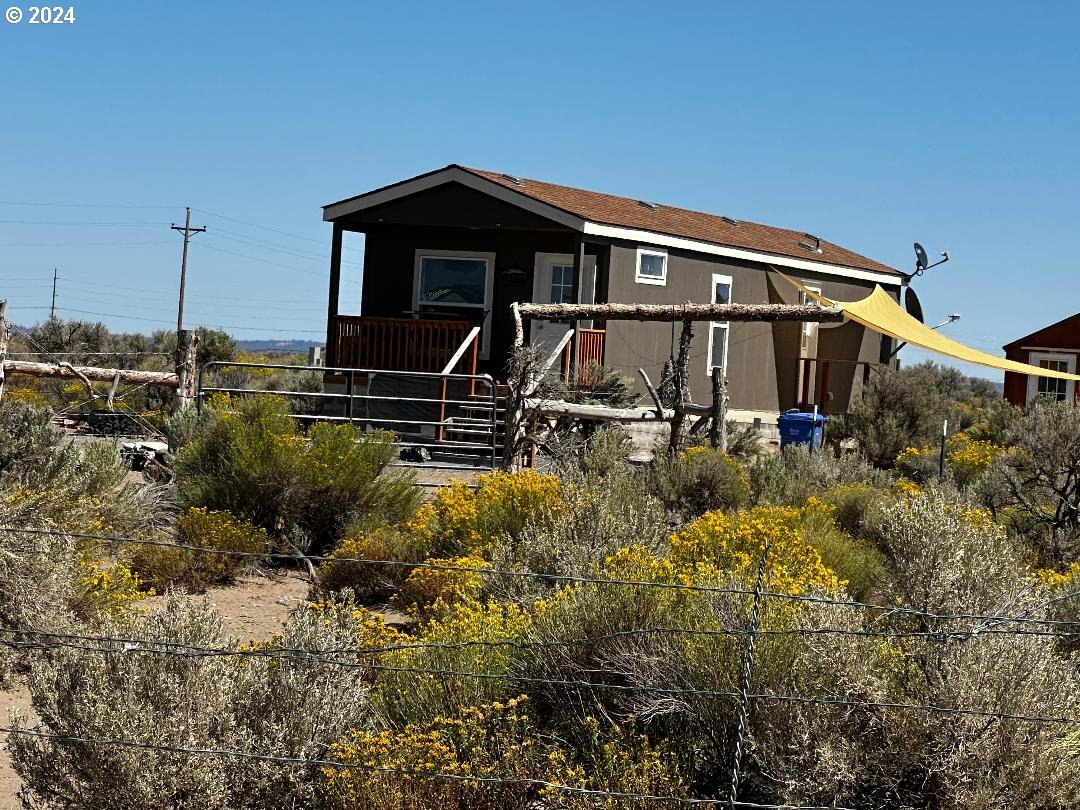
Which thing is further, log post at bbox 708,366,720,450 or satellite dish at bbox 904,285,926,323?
satellite dish at bbox 904,285,926,323

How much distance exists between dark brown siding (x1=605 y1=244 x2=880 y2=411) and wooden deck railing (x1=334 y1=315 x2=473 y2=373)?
2.65 m

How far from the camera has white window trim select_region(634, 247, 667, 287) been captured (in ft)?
71.1

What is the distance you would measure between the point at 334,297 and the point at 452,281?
2.18 m

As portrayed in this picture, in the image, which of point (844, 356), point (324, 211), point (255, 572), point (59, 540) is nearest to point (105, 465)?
point (255, 572)

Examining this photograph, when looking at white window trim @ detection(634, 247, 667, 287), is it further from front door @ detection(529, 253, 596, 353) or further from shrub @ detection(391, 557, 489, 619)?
shrub @ detection(391, 557, 489, 619)

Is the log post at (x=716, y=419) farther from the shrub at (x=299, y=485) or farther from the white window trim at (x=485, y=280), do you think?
the white window trim at (x=485, y=280)

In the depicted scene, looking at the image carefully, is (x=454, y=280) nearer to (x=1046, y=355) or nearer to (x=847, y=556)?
(x=847, y=556)

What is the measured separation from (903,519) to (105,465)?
24.3 ft

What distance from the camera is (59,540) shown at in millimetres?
7938

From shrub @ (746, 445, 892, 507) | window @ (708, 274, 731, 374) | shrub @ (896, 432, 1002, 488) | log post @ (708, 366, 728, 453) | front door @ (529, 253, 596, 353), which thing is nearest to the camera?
shrub @ (746, 445, 892, 507)

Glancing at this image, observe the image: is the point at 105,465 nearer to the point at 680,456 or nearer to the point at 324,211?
the point at 680,456

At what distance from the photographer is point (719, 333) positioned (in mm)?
24328

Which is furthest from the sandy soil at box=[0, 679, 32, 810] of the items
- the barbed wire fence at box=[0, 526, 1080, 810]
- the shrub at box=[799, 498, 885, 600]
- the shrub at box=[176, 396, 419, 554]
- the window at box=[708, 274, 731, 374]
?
the window at box=[708, 274, 731, 374]

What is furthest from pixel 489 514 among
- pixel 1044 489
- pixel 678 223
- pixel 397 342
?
pixel 678 223
